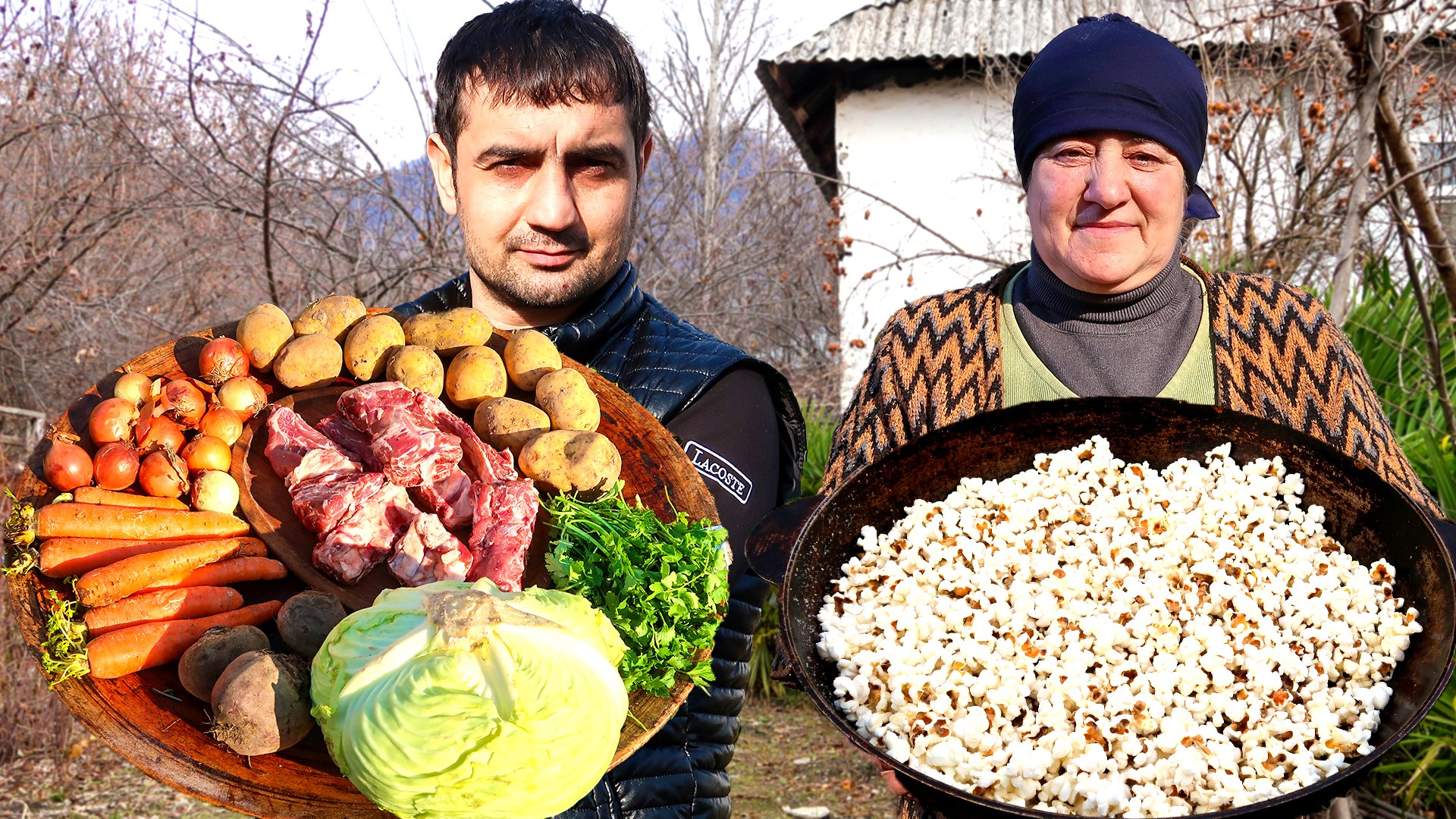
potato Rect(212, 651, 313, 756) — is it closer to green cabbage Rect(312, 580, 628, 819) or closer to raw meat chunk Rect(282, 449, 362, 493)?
green cabbage Rect(312, 580, 628, 819)

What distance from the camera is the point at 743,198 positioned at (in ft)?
50.5

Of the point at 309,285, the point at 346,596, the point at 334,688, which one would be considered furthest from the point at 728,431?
the point at 309,285

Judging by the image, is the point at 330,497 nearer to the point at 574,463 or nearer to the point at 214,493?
the point at 214,493

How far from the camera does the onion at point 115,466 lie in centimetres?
221

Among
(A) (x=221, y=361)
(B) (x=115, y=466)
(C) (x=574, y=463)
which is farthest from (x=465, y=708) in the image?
(A) (x=221, y=361)

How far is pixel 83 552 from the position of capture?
2.10 meters

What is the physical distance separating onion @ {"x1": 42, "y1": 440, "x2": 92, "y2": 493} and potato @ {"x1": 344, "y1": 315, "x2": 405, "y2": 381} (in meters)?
0.59

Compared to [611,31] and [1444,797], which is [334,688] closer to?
[611,31]

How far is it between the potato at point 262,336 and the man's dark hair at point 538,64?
2.08 feet

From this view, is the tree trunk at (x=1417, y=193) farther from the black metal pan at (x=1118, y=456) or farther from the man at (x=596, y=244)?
the man at (x=596, y=244)

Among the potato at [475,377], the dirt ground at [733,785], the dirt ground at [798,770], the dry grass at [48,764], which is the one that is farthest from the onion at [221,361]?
the dry grass at [48,764]

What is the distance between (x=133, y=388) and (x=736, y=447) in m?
1.34

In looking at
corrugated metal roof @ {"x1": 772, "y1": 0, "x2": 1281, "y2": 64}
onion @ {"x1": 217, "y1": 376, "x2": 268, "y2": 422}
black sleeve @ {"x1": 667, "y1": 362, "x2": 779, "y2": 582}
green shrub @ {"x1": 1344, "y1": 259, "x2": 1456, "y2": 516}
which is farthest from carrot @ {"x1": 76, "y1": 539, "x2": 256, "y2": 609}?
corrugated metal roof @ {"x1": 772, "y1": 0, "x2": 1281, "y2": 64}

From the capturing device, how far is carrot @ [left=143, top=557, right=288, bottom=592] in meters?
2.15
